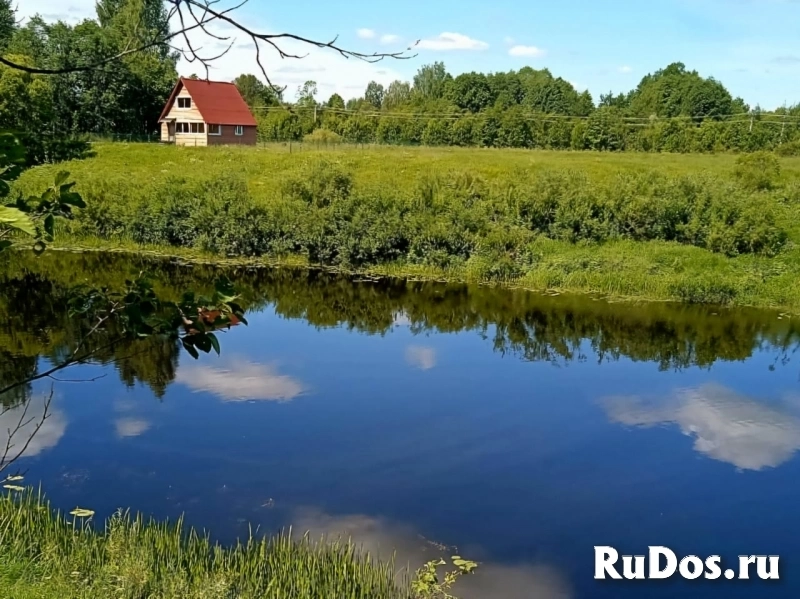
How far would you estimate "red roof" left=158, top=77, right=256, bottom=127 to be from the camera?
4197 centimetres

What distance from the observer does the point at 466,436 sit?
30.1ft

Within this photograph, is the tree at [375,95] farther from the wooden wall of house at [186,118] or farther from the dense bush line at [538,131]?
the wooden wall of house at [186,118]

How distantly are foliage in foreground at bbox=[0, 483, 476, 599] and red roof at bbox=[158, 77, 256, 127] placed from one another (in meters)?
38.1

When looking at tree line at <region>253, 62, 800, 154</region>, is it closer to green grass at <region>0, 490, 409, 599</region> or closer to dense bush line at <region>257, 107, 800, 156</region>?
dense bush line at <region>257, 107, 800, 156</region>

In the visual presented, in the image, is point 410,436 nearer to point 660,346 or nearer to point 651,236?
point 660,346

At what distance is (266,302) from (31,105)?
1108cm

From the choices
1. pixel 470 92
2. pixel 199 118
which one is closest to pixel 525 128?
pixel 199 118

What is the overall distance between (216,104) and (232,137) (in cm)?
205

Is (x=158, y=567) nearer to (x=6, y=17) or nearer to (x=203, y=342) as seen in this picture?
(x=203, y=342)

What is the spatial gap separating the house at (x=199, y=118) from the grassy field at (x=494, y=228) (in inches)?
839

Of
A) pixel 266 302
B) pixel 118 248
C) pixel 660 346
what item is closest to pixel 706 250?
pixel 660 346

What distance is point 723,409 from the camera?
1019 centimetres

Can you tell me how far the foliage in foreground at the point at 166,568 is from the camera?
507 cm

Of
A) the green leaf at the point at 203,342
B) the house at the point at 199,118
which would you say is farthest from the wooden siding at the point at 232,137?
the green leaf at the point at 203,342
